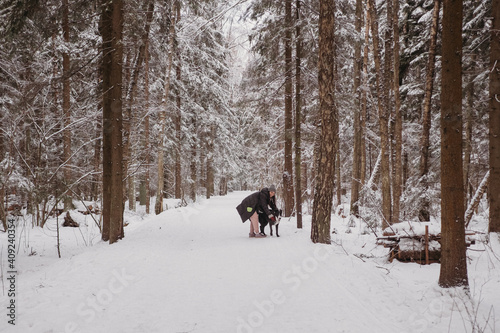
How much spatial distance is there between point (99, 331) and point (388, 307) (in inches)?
155

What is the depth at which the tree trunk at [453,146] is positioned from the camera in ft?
14.8

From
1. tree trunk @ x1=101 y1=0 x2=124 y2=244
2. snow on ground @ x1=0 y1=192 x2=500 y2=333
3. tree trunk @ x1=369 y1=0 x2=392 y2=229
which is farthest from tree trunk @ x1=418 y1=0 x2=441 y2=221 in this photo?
tree trunk @ x1=101 y1=0 x2=124 y2=244

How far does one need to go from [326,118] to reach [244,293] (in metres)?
5.21

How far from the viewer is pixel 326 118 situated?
26.3 ft

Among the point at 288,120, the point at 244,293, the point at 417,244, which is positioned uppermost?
the point at 288,120

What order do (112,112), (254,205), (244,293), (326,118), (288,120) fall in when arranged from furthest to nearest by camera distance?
(288,120), (254,205), (112,112), (326,118), (244,293)

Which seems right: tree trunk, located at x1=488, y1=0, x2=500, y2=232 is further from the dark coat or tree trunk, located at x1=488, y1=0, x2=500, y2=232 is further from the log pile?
the dark coat

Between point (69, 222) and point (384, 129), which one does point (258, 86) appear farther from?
point (69, 222)

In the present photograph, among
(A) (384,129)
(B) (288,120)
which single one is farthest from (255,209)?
(A) (384,129)

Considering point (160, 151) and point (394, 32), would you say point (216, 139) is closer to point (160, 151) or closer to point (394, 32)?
point (160, 151)

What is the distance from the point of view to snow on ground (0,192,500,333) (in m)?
3.73

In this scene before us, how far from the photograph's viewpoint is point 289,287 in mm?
4965

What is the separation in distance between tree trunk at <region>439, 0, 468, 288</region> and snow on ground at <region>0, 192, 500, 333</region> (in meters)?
0.53

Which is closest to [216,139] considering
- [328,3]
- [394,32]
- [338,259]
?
[394,32]
